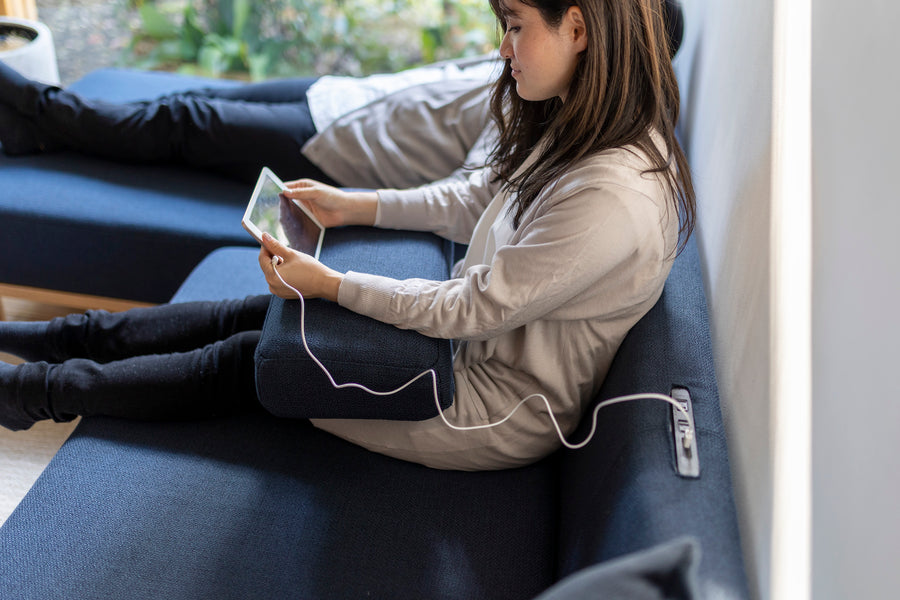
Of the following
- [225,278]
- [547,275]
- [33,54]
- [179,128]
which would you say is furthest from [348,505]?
[33,54]

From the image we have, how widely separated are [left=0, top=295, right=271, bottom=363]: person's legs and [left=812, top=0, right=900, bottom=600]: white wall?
97 cm

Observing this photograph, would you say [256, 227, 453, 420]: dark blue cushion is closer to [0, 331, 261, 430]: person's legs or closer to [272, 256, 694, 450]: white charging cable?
[272, 256, 694, 450]: white charging cable

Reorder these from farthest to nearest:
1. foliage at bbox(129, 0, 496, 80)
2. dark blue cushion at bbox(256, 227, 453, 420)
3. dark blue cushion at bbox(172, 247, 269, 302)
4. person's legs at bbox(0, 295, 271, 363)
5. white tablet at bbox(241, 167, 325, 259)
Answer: foliage at bbox(129, 0, 496, 80) < dark blue cushion at bbox(172, 247, 269, 302) < person's legs at bbox(0, 295, 271, 363) < white tablet at bbox(241, 167, 325, 259) < dark blue cushion at bbox(256, 227, 453, 420)

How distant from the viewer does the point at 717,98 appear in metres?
1.49

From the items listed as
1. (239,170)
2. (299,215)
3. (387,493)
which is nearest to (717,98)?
Answer: (299,215)

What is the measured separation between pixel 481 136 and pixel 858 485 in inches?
50.4

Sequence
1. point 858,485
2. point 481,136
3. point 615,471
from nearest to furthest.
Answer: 1. point 858,485
2. point 615,471
3. point 481,136

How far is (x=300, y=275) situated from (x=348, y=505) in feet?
1.16

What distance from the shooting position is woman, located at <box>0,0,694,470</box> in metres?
1.03

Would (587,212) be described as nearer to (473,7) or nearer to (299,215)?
(299,215)

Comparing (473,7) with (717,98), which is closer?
(717,98)

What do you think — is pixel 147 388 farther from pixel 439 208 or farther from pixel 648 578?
pixel 648 578

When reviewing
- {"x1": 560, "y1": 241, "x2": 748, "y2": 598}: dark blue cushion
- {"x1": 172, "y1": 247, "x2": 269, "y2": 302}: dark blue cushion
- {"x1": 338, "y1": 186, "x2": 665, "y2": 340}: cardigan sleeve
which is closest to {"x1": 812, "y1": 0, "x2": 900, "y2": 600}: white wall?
{"x1": 560, "y1": 241, "x2": 748, "y2": 598}: dark blue cushion

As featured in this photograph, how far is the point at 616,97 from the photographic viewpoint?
1075mm
